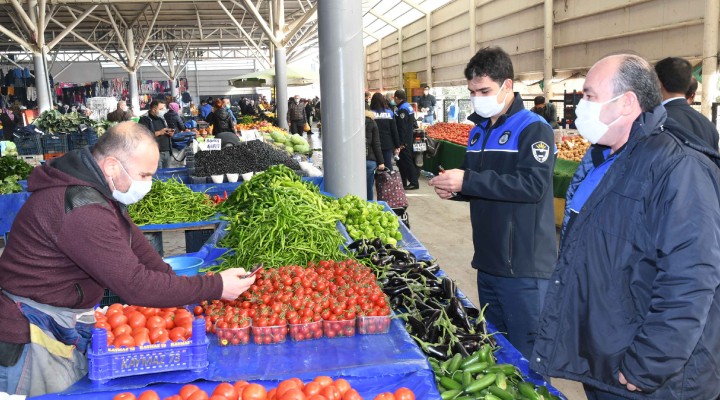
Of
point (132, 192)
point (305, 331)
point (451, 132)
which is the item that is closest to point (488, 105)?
point (305, 331)

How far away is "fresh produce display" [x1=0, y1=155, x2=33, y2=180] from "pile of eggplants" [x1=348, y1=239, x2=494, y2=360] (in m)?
6.01

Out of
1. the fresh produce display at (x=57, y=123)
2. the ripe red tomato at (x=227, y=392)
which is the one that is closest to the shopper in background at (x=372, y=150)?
the fresh produce display at (x=57, y=123)

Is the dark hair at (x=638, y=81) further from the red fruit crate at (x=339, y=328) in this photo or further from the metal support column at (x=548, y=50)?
the metal support column at (x=548, y=50)

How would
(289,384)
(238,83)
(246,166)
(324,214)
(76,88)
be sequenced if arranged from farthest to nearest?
(76,88), (238,83), (246,166), (324,214), (289,384)

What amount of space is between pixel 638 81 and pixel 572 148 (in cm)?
723

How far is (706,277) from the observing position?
1.62 m

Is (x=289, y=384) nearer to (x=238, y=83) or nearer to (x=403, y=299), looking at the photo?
(x=403, y=299)

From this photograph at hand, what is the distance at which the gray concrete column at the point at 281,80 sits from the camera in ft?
51.5

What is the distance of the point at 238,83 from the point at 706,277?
60.8 feet

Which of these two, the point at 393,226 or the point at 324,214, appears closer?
the point at 324,214

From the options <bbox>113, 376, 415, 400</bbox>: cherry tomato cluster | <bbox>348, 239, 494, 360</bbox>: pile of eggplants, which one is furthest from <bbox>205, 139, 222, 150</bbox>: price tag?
<bbox>113, 376, 415, 400</bbox>: cherry tomato cluster

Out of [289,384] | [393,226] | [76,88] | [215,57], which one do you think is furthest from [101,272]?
[215,57]

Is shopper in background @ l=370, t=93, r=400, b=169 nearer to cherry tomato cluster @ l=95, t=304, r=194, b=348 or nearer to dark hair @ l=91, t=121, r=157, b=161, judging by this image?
cherry tomato cluster @ l=95, t=304, r=194, b=348

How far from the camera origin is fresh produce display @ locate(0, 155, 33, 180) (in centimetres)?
791
